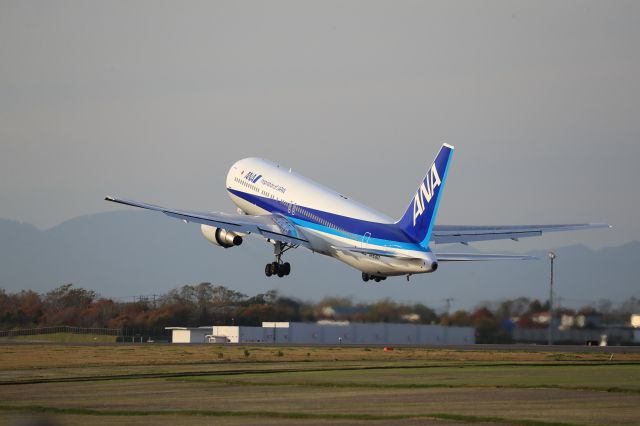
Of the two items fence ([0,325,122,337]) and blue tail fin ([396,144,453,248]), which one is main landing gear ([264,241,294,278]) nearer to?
blue tail fin ([396,144,453,248])

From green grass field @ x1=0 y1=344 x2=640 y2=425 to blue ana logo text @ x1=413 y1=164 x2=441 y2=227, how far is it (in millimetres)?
7853

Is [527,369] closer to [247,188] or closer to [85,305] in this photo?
[247,188]

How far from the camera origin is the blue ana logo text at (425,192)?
201ft

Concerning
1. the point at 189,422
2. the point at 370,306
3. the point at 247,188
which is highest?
the point at 247,188

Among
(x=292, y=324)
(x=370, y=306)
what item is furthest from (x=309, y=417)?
(x=292, y=324)

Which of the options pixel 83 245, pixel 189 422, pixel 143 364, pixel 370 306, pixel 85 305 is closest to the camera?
pixel 189 422

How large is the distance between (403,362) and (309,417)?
85.9 ft

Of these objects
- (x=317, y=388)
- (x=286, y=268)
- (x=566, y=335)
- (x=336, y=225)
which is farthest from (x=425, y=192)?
(x=566, y=335)

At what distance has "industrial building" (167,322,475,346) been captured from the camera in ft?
266

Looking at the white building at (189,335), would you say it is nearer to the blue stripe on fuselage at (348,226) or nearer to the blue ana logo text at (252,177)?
the blue ana logo text at (252,177)

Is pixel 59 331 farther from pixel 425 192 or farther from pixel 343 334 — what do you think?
pixel 425 192

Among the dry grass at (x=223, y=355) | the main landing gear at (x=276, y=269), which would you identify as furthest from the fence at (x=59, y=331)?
the main landing gear at (x=276, y=269)

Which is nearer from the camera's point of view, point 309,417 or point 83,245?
point 309,417

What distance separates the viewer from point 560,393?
40.1m
